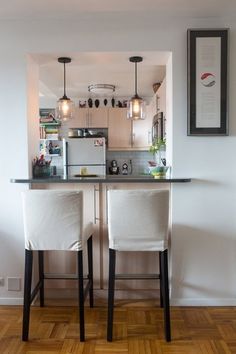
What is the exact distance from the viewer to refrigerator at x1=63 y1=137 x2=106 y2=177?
17.9 feet

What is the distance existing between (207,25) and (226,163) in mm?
1089

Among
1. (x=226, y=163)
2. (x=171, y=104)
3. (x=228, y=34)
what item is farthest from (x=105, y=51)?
(x=226, y=163)

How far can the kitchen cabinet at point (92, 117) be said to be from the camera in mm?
5629

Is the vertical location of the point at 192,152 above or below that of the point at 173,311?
above

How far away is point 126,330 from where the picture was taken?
7.45 feet

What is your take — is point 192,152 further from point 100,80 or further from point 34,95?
point 100,80

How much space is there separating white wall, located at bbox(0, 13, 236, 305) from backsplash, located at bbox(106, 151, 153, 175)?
3.41 metres

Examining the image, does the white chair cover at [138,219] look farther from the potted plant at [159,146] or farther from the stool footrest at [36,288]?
the potted plant at [159,146]

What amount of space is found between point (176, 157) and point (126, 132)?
3216mm

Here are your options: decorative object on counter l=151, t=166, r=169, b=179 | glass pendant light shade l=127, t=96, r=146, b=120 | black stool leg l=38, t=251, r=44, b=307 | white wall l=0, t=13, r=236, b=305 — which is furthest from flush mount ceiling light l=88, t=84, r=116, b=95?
black stool leg l=38, t=251, r=44, b=307

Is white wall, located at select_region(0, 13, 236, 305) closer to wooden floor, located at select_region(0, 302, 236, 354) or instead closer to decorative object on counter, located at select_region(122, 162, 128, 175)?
wooden floor, located at select_region(0, 302, 236, 354)

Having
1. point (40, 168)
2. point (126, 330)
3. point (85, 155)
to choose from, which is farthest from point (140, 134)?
point (126, 330)

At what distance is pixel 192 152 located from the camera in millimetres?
2562

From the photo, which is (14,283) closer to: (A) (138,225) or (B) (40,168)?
(B) (40,168)
